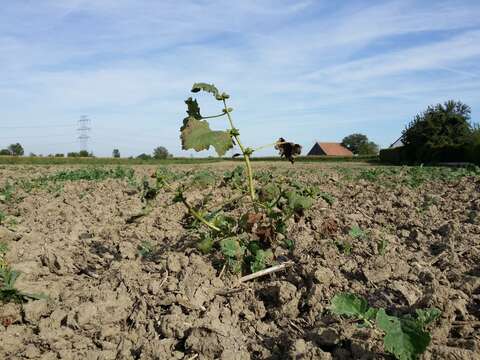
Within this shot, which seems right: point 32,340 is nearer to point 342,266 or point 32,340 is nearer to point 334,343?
point 334,343

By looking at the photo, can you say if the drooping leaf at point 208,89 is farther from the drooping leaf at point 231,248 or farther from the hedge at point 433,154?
the hedge at point 433,154

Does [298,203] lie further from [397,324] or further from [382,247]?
[397,324]

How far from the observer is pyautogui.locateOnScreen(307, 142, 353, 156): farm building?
91.7 m

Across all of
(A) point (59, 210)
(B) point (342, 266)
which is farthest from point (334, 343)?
(A) point (59, 210)

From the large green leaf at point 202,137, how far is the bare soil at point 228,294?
71 cm

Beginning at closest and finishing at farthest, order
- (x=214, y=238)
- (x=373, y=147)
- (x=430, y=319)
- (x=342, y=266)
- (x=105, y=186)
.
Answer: (x=430, y=319), (x=342, y=266), (x=214, y=238), (x=105, y=186), (x=373, y=147)

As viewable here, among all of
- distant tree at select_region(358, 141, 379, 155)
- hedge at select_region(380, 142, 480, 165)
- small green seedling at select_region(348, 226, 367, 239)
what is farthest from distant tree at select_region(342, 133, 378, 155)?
small green seedling at select_region(348, 226, 367, 239)

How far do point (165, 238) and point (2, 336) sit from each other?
1.75m

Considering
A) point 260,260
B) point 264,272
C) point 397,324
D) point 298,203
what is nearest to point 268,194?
point 298,203

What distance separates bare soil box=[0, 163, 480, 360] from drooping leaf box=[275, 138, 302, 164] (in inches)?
23.3

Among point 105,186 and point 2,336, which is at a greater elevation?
point 105,186

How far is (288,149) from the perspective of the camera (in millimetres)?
3459

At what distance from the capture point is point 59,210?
230 inches

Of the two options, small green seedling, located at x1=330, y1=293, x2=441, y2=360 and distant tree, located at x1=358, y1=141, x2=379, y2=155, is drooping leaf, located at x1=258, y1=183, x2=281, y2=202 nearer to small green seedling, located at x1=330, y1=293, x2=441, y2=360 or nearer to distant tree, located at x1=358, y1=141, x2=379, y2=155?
small green seedling, located at x1=330, y1=293, x2=441, y2=360
